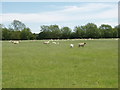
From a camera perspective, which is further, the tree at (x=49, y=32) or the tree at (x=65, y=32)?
the tree at (x=65, y=32)

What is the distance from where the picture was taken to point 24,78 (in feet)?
37.0

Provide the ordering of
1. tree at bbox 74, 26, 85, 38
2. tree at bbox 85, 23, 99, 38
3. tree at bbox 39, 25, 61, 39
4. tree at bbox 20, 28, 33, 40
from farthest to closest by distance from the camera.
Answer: tree at bbox 85, 23, 99, 38
tree at bbox 74, 26, 85, 38
tree at bbox 39, 25, 61, 39
tree at bbox 20, 28, 33, 40

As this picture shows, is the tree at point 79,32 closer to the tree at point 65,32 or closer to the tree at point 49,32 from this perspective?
the tree at point 65,32

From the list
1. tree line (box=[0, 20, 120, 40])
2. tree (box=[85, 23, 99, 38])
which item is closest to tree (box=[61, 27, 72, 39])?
tree line (box=[0, 20, 120, 40])

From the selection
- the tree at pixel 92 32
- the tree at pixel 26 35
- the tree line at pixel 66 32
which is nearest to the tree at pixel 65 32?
the tree line at pixel 66 32

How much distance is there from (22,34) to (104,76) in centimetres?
10830

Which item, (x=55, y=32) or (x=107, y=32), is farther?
(x=107, y=32)

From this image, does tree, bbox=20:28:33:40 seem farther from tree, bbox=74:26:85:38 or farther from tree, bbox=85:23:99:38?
tree, bbox=85:23:99:38

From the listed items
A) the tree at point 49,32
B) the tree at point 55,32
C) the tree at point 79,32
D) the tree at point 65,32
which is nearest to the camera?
the tree at point 49,32

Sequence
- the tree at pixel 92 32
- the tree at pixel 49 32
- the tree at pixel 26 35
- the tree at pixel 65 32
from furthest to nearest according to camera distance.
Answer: the tree at pixel 92 32 < the tree at pixel 65 32 < the tree at pixel 49 32 < the tree at pixel 26 35

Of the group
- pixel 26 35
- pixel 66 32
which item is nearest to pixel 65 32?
pixel 66 32

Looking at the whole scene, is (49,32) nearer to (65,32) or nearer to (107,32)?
(65,32)

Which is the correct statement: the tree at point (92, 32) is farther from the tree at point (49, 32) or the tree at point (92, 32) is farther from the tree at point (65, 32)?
the tree at point (49, 32)

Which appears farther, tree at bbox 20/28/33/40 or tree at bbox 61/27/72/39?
tree at bbox 61/27/72/39
